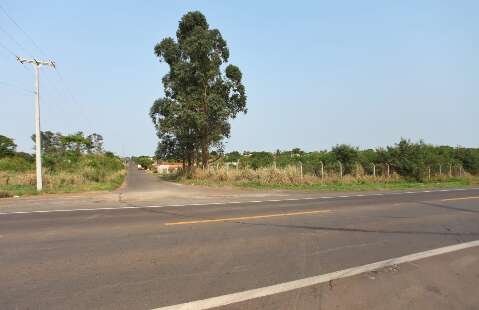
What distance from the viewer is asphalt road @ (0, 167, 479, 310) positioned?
4.52 m

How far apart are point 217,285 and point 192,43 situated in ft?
95.0

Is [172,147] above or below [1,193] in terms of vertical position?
above

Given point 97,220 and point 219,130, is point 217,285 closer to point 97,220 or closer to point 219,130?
point 97,220

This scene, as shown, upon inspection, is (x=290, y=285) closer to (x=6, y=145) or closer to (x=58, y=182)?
(x=58, y=182)

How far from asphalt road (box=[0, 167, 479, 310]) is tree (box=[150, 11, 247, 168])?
21355mm

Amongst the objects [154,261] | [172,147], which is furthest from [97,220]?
[172,147]

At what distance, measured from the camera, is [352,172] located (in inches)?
1228

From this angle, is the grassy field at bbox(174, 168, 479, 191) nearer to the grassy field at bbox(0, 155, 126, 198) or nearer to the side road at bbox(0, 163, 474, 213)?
the side road at bbox(0, 163, 474, 213)

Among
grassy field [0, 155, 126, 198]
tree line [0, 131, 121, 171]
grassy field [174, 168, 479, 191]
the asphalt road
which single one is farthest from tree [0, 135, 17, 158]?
the asphalt road

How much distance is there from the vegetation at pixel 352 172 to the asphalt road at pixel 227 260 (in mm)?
15958

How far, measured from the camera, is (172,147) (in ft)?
146

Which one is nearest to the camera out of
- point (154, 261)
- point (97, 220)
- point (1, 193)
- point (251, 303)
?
point (251, 303)

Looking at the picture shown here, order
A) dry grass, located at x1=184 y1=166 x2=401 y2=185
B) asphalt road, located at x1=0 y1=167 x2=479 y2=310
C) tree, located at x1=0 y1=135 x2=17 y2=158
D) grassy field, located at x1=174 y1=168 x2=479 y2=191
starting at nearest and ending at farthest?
1. asphalt road, located at x1=0 y1=167 x2=479 y2=310
2. grassy field, located at x1=174 y1=168 x2=479 y2=191
3. dry grass, located at x1=184 y1=166 x2=401 y2=185
4. tree, located at x1=0 y1=135 x2=17 y2=158

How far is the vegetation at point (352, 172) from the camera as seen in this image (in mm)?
27484
